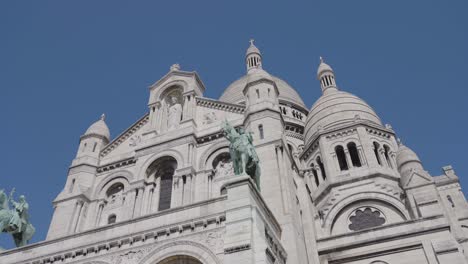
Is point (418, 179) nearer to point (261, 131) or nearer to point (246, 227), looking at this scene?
point (261, 131)

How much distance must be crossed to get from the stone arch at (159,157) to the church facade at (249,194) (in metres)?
0.06

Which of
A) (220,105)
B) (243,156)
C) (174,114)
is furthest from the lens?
(174,114)

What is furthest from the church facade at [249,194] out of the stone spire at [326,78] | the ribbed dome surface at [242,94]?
the ribbed dome surface at [242,94]

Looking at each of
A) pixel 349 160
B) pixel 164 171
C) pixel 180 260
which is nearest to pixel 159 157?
pixel 164 171

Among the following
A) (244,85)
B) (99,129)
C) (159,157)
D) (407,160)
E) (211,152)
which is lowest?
(211,152)

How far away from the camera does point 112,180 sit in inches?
987

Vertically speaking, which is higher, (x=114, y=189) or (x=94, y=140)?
(x=94, y=140)

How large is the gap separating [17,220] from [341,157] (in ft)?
66.2

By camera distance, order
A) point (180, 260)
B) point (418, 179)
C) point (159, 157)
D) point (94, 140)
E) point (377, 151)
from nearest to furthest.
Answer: point (180, 260)
point (159, 157)
point (418, 179)
point (94, 140)
point (377, 151)

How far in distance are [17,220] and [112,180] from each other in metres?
6.55

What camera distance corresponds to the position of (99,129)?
28188 millimetres

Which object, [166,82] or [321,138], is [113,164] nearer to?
[166,82]

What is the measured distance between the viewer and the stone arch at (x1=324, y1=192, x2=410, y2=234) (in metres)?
26.7

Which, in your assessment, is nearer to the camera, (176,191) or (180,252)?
(180,252)
